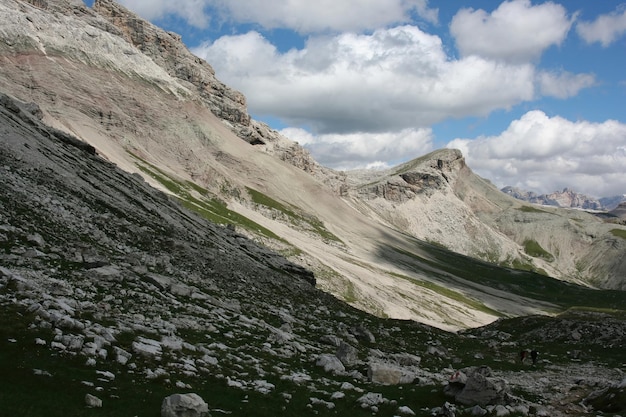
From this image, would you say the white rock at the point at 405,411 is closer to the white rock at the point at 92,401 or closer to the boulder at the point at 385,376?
the boulder at the point at 385,376

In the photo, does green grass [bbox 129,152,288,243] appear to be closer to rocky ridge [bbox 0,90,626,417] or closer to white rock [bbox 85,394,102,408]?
rocky ridge [bbox 0,90,626,417]

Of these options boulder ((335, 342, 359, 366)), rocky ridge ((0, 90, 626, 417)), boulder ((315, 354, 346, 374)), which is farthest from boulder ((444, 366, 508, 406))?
boulder ((335, 342, 359, 366))

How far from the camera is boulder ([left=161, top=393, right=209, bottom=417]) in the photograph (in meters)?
18.0

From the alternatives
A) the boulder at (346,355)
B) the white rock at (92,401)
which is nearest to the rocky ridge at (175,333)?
the white rock at (92,401)

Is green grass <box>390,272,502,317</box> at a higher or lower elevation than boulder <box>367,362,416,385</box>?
higher

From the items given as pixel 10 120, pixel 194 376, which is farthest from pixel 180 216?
pixel 194 376

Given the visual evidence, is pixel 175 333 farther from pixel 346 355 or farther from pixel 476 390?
pixel 476 390

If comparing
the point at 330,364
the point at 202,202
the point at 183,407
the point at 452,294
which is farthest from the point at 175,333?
the point at 452,294

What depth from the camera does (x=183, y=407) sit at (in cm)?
1834

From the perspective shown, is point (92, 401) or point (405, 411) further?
point (405, 411)

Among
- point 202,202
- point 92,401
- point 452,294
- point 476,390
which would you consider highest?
point 202,202

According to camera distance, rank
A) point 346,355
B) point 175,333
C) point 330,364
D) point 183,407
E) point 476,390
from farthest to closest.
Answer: point 346,355 → point 330,364 → point 175,333 → point 476,390 → point 183,407

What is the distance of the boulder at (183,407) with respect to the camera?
59.0ft

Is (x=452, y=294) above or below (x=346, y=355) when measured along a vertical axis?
above
